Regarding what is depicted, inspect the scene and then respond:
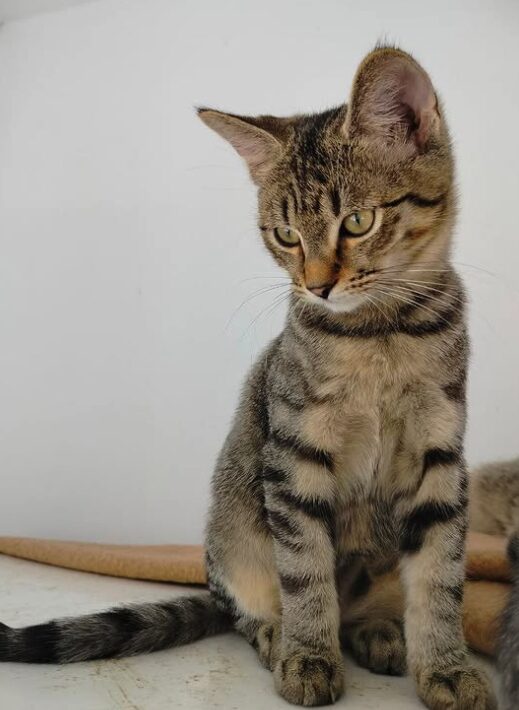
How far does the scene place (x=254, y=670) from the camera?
1.23m

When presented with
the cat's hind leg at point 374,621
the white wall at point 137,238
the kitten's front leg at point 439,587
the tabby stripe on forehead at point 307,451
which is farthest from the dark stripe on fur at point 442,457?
the white wall at point 137,238

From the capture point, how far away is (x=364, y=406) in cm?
116

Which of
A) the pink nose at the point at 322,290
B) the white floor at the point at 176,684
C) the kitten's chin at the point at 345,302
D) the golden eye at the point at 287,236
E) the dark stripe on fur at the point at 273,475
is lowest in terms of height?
the white floor at the point at 176,684

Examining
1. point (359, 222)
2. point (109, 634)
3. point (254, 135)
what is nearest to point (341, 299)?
point (359, 222)

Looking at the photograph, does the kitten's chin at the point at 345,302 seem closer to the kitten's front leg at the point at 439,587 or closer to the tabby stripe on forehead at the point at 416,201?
the tabby stripe on forehead at the point at 416,201

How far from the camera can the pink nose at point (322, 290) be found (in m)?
1.15

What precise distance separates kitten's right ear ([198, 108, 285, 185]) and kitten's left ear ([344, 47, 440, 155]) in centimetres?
16

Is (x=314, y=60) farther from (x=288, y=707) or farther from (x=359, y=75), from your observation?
(x=288, y=707)

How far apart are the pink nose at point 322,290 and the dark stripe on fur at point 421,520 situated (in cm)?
36

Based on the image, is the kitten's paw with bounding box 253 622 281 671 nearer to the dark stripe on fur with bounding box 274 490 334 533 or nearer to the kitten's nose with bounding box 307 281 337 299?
A: the dark stripe on fur with bounding box 274 490 334 533

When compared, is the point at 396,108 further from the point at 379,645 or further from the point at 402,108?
the point at 379,645

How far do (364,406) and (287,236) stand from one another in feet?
1.02

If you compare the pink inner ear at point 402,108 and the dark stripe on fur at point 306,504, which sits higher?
the pink inner ear at point 402,108

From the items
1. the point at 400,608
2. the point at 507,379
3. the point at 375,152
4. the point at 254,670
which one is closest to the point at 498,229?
the point at 507,379
